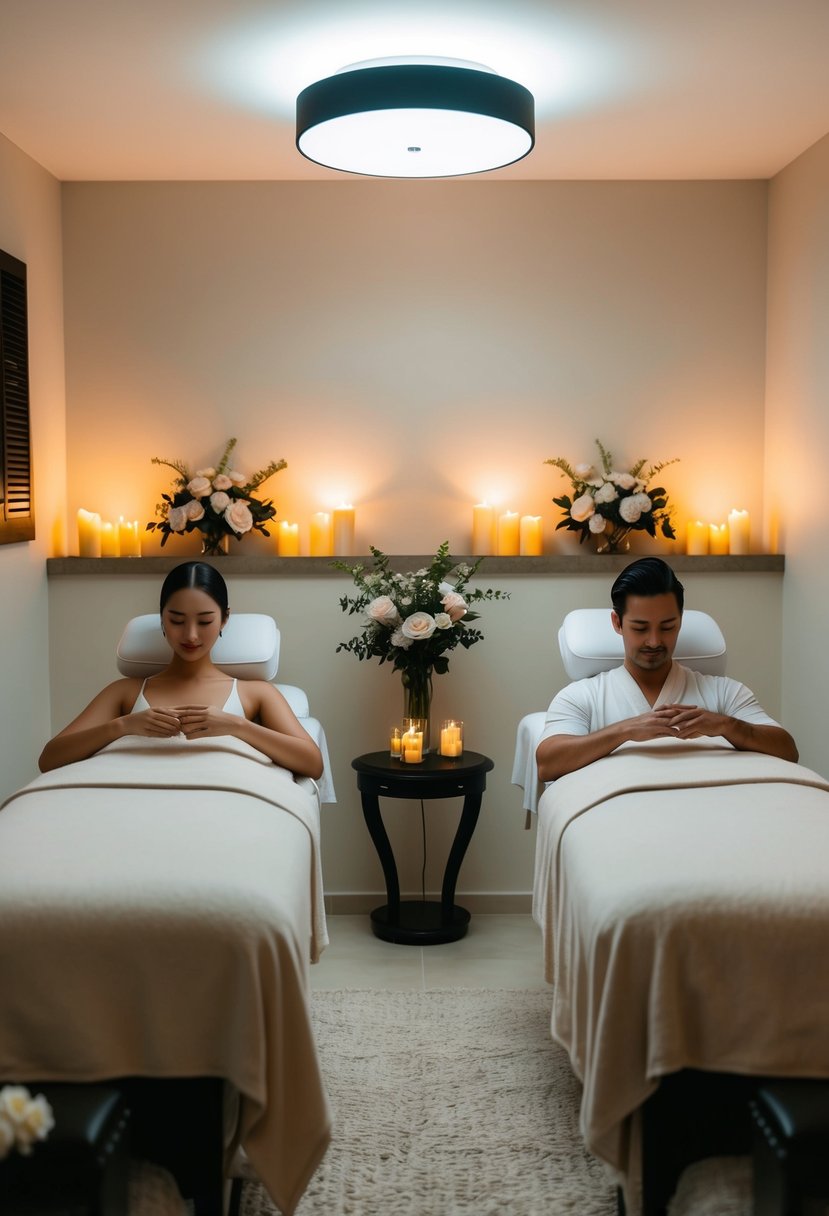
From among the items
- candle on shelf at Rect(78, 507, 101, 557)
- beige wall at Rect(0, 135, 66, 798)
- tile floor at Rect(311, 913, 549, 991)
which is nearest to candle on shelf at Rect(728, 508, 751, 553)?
tile floor at Rect(311, 913, 549, 991)

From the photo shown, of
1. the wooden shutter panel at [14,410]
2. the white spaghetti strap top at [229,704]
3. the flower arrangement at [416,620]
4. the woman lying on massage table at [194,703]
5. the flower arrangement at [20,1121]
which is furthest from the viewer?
the flower arrangement at [416,620]

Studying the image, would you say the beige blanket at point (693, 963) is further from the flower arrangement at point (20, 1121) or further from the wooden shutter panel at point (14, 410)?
the wooden shutter panel at point (14, 410)

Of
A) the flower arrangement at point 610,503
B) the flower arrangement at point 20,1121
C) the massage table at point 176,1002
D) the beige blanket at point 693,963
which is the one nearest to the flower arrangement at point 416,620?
the flower arrangement at point 610,503

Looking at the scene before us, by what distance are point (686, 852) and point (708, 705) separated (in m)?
0.92

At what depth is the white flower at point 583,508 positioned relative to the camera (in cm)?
382

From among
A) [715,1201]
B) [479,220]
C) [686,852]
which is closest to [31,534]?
[479,220]

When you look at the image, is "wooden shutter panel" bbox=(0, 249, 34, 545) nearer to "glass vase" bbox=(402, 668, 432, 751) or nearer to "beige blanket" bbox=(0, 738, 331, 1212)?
"glass vase" bbox=(402, 668, 432, 751)

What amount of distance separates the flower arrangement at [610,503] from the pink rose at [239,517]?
3.23ft

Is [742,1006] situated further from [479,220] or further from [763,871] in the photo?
[479,220]

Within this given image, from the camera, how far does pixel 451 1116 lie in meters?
2.52

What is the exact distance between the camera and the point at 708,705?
2.94 m

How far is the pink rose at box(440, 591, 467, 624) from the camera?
3504 mm

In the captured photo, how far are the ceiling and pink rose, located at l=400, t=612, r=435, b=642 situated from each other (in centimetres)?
139

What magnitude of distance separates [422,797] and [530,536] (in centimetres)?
97
